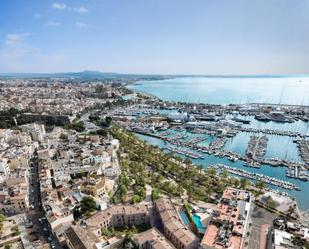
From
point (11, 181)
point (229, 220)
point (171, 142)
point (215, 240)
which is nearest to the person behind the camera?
point (215, 240)

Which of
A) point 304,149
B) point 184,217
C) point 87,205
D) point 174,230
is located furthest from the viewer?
point 304,149

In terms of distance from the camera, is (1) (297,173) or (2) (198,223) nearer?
(2) (198,223)

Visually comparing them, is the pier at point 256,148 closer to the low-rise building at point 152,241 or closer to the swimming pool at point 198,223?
the swimming pool at point 198,223

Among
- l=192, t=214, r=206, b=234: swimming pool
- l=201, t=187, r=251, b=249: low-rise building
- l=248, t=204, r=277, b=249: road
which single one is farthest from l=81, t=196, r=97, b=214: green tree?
l=248, t=204, r=277, b=249: road

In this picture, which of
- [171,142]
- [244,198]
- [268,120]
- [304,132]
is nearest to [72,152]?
[171,142]

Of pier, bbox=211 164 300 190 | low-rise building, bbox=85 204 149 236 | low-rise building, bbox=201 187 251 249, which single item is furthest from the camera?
pier, bbox=211 164 300 190

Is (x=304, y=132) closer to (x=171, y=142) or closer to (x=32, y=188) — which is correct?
(x=171, y=142)

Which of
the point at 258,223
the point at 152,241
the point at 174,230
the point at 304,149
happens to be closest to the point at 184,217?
the point at 174,230

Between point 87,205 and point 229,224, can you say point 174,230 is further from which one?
point 87,205

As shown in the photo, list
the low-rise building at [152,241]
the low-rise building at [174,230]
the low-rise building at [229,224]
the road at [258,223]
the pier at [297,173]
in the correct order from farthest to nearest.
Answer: the pier at [297,173]
the road at [258,223]
the low-rise building at [174,230]
the low-rise building at [152,241]
the low-rise building at [229,224]

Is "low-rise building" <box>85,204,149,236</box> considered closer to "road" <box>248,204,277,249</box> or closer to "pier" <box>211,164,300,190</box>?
"road" <box>248,204,277,249</box>

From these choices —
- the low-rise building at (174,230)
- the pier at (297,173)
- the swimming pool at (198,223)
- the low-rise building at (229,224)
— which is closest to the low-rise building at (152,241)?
the low-rise building at (174,230)
